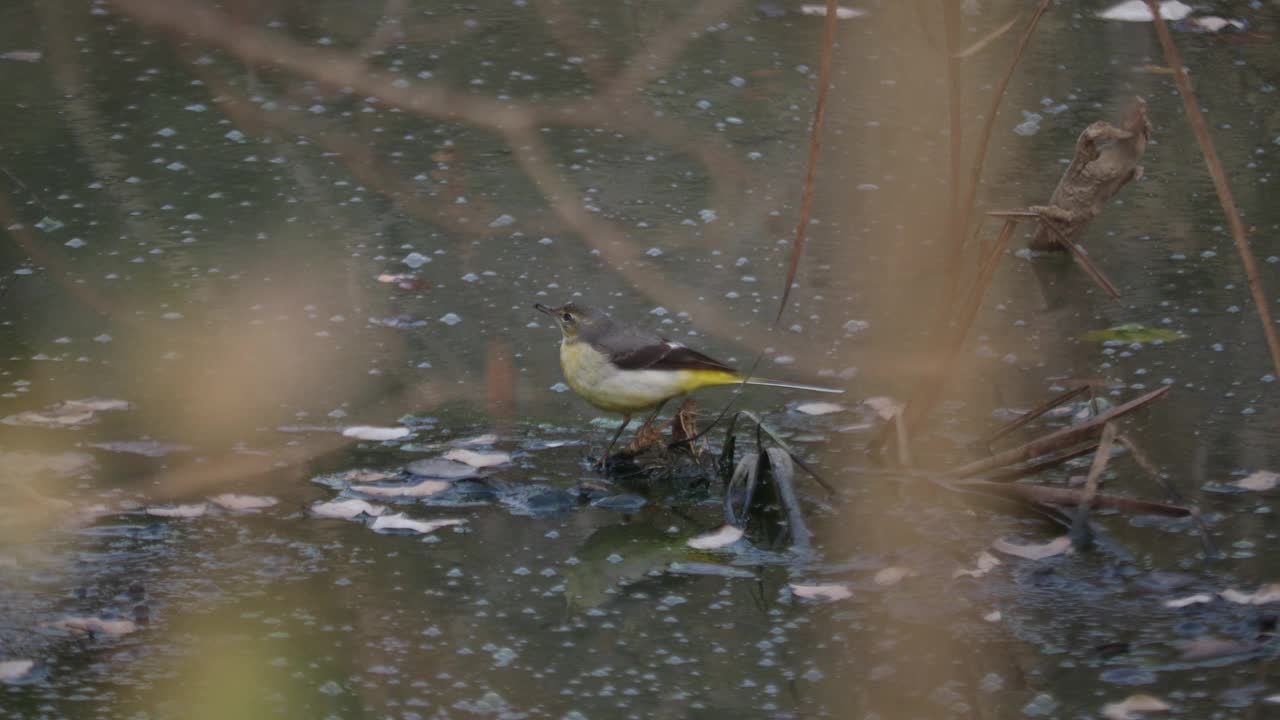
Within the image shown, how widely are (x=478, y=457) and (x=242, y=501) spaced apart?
0.66m

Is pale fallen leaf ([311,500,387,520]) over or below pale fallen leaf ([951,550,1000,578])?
over

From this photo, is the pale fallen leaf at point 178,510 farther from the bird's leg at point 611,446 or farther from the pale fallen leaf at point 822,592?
the pale fallen leaf at point 822,592

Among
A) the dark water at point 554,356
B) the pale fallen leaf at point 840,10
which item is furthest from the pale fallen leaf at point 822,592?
the pale fallen leaf at point 840,10

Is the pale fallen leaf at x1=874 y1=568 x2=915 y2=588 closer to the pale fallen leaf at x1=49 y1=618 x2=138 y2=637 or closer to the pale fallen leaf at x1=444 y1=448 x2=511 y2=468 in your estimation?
the pale fallen leaf at x1=444 y1=448 x2=511 y2=468

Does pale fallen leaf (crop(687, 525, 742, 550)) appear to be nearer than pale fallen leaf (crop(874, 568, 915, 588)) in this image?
No

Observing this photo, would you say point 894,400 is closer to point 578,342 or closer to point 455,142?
point 578,342

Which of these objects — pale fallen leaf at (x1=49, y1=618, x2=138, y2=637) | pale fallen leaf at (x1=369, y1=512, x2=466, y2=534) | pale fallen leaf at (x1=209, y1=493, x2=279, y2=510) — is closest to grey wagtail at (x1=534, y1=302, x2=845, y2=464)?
pale fallen leaf at (x1=369, y1=512, x2=466, y2=534)

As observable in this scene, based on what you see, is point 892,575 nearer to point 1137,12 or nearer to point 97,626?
point 97,626

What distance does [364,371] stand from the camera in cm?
507

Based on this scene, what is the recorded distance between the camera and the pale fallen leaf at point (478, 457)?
431 centimetres

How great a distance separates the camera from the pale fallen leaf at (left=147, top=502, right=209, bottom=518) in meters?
4.05

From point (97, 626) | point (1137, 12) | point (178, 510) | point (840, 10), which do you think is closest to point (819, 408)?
point (178, 510)

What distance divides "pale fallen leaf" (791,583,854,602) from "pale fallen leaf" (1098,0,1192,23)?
6.47 meters

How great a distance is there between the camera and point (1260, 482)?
4.18 m
